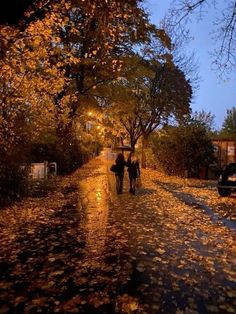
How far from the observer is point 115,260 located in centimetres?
746

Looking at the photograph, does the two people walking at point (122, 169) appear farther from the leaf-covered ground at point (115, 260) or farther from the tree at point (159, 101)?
the tree at point (159, 101)

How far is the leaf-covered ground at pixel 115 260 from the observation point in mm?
5469

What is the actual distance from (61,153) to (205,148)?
10.3 m

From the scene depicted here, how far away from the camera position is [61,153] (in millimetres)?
28031

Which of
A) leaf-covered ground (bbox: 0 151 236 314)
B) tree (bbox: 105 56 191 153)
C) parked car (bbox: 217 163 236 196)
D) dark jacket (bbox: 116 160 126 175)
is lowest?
leaf-covered ground (bbox: 0 151 236 314)

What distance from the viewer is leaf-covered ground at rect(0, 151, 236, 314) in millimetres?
5469

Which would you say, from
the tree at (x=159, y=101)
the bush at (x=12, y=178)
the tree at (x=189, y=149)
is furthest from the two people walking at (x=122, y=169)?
the tree at (x=159, y=101)

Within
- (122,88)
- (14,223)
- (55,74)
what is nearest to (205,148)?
(122,88)

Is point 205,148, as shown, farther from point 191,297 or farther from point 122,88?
point 191,297

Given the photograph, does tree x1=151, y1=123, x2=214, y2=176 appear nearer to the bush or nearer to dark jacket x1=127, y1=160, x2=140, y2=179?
dark jacket x1=127, y1=160, x2=140, y2=179

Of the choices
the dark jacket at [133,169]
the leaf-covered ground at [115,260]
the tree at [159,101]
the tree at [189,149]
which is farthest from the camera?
the tree at [159,101]

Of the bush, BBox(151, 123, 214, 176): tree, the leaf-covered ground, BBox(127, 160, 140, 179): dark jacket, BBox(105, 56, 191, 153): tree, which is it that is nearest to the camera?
the leaf-covered ground

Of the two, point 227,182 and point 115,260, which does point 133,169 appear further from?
point 115,260

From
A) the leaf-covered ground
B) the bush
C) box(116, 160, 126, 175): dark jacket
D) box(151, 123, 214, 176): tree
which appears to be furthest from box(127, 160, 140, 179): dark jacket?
box(151, 123, 214, 176): tree
